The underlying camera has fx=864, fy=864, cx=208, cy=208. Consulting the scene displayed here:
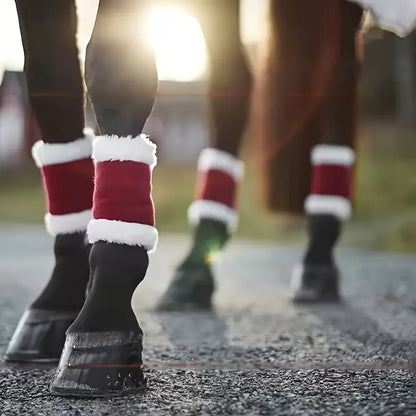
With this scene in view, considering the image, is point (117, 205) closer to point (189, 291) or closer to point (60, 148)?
point (60, 148)

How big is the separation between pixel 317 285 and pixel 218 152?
0.49 meters

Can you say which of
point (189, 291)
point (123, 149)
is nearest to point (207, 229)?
point (189, 291)

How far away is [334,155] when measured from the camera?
2568 mm

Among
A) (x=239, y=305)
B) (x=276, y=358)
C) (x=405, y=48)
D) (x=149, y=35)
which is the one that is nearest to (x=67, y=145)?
(x=149, y=35)

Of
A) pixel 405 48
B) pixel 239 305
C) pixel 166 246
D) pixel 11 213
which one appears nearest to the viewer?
pixel 239 305

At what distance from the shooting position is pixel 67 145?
1.76 metres

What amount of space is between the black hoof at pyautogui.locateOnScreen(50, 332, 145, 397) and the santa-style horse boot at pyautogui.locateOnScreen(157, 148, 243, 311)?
3.25 feet

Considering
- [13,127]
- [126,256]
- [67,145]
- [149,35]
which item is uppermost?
[13,127]

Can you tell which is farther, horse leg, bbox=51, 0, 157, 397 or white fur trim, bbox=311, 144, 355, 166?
white fur trim, bbox=311, 144, 355, 166

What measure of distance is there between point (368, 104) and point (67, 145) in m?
8.99

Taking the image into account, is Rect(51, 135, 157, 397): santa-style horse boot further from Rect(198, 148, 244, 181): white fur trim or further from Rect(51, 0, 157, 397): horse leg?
Rect(198, 148, 244, 181): white fur trim

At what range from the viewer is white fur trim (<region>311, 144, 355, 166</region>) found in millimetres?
2564

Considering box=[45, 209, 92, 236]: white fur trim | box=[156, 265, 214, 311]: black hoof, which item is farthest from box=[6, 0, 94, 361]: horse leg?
box=[156, 265, 214, 311]: black hoof

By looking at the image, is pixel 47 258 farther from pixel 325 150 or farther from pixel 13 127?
pixel 13 127
